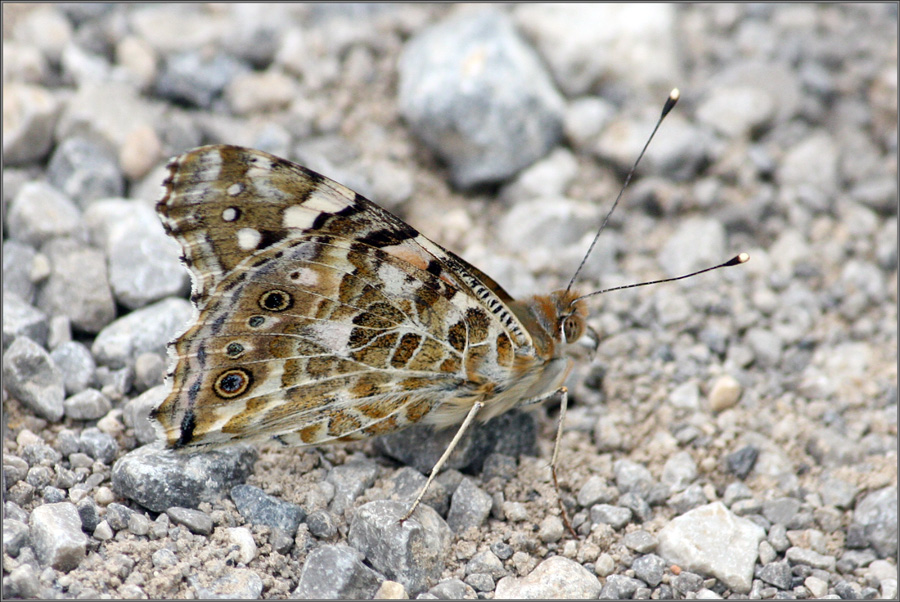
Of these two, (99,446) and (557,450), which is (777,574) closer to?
(557,450)

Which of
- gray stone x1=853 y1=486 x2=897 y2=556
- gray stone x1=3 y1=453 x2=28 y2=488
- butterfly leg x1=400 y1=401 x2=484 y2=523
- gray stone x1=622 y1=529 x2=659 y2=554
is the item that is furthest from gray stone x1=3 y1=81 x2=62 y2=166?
gray stone x1=853 y1=486 x2=897 y2=556

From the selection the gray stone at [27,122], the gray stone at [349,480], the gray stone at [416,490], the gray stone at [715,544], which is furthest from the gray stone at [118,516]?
the gray stone at [27,122]

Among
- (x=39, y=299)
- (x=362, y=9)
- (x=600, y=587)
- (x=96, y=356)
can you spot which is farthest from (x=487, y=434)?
(x=362, y=9)

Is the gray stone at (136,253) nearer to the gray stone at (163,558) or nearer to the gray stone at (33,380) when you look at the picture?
the gray stone at (33,380)

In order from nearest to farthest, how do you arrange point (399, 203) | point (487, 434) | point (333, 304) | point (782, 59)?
point (333, 304)
point (487, 434)
point (399, 203)
point (782, 59)

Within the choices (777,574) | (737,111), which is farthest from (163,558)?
(737,111)

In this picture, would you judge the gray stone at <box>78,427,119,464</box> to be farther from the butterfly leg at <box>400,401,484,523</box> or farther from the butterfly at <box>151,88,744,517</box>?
the butterfly leg at <box>400,401,484,523</box>

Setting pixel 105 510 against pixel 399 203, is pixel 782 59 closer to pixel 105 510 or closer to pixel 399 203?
pixel 399 203
